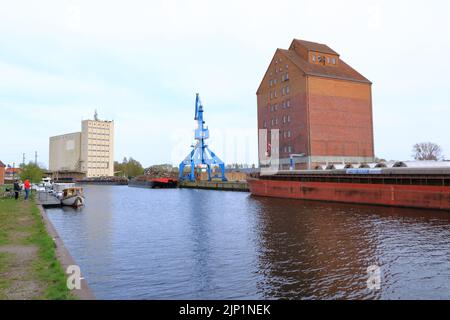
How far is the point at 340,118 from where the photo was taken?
7069cm

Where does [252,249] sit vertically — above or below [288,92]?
below

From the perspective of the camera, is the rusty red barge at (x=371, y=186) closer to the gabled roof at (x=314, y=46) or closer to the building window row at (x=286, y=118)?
the building window row at (x=286, y=118)

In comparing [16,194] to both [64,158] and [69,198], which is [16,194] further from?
[64,158]

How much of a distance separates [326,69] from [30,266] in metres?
70.8

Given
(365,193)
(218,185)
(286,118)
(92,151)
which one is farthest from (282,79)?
(92,151)

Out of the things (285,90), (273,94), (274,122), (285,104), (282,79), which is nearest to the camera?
(285,104)

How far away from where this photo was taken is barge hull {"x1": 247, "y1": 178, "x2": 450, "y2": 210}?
31.4m

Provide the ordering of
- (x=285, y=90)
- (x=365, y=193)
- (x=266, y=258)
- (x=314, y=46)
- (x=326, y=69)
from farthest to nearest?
(x=314, y=46)
(x=285, y=90)
(x=326, y=69)
(x=365, y=193)
(x=266, y=258)

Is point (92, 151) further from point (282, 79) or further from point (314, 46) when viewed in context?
point (314, 46)

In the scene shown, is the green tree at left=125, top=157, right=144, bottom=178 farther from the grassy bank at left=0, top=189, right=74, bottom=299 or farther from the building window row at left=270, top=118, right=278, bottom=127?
the grassy bank at left=0, top=189, right=74, bottom=299

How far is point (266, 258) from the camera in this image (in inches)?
600

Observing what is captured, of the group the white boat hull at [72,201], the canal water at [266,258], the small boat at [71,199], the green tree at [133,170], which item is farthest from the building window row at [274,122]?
the green tree at [133,170]
